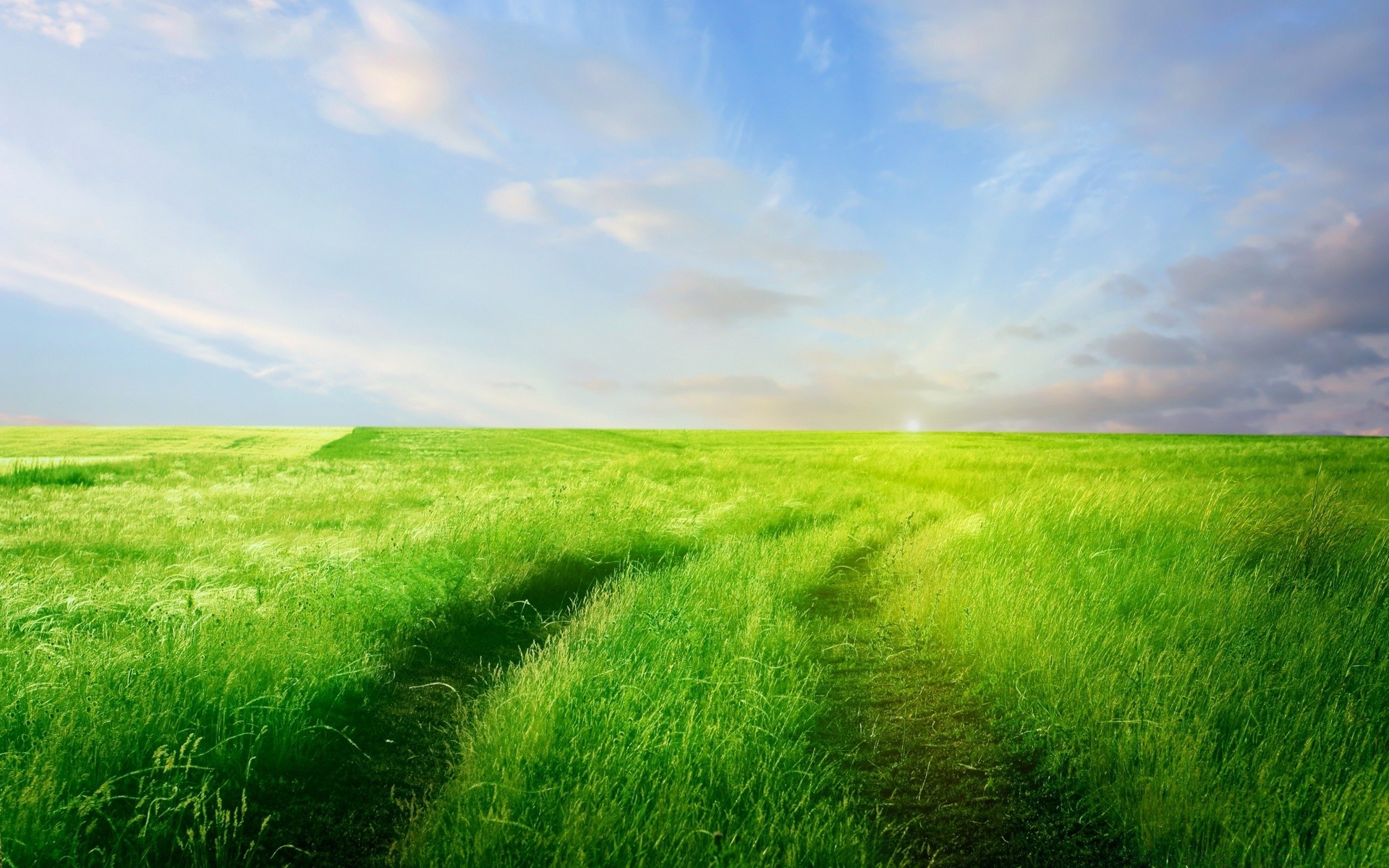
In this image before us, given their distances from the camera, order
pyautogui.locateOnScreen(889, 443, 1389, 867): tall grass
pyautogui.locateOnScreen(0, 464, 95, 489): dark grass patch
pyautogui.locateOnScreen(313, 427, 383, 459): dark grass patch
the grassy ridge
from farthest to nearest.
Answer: pyautogui.locateOnScreen(313, 427, 383, 459): dark grass patch, pyautogui.locateOnScreen(0, 464, 95, 489): dark grass patch, pyautogui.locateOnScreen(889, 443, 1389, 867): tall grass, the grassy ridge

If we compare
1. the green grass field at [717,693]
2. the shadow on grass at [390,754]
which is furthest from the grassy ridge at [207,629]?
the shadow on grass at [390,754]

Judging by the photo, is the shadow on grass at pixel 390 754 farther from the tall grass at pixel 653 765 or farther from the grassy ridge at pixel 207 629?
the tall grass at pixel 653 765

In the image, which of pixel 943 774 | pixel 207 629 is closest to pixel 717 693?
pixel 943 774

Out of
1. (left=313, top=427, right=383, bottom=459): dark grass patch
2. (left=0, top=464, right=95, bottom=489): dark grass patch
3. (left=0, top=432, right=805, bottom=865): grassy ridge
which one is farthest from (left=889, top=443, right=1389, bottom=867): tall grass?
(left=313, top=427, right=383, bottom=459): dark grass patch

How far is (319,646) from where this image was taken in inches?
239

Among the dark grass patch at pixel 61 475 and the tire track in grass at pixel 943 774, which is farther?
the dark grass patch at pixel 61 475

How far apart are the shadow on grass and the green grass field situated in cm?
3

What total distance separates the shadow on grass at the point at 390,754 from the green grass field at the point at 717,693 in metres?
0.03

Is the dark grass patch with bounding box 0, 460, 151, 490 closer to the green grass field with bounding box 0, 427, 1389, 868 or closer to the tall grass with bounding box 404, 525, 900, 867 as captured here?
the green grass field with bounding box 0, 427, 1389, 868

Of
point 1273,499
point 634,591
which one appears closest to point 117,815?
point 634,591

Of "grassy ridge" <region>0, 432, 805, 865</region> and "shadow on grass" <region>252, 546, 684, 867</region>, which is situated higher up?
"grassy ridge" <region>0, 432, 805, 865</region>

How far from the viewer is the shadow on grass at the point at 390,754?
4152 millimetres

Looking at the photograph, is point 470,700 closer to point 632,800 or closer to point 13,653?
point 632,800

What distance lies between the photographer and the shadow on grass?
13.6ft
